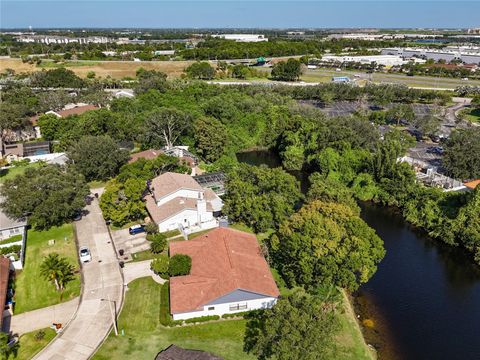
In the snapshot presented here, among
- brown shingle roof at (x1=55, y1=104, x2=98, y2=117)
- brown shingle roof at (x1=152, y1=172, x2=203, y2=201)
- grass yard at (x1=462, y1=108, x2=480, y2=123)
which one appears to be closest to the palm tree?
brown shingle roof at (x1=152, y1=172, x2=203, y2=201)

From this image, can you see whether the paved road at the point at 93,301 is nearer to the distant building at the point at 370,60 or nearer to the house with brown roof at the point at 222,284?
the house with brown roof at the point at 222,284

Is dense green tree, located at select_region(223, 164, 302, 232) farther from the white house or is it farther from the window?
the window

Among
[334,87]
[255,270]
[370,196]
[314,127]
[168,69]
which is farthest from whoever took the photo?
[168,69]

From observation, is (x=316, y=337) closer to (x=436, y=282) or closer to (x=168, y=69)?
(x=436, y=282)

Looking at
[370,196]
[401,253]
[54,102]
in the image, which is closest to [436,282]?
[401,253]

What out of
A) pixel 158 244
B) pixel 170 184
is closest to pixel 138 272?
pixel 158 244

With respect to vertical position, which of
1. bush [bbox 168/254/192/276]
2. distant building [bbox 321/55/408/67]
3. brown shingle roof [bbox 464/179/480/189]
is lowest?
bush [bbox 168/254/192/276]
